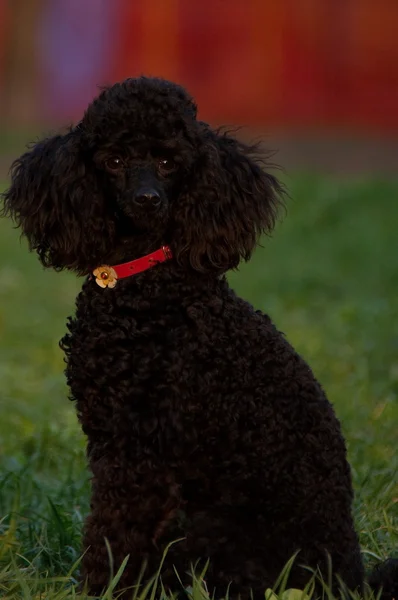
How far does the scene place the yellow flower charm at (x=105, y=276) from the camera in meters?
3.30

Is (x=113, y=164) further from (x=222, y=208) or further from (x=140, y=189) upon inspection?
(x=222, y=208)

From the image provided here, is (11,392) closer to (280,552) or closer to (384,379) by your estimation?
(384,379)

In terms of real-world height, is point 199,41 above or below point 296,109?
above

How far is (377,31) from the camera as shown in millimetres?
17234

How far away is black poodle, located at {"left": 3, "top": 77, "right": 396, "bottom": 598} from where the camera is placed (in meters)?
3.14

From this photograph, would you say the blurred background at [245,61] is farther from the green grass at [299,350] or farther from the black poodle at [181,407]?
the black poodle at [181,407]

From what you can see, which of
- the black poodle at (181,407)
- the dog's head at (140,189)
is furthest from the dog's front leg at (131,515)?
the dog's head at (140,189)

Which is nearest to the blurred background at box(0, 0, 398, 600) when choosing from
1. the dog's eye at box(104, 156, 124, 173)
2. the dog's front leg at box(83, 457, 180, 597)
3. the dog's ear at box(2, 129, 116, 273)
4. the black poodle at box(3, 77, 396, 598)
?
the dog's front leg at box(83, 457, 180, 597)

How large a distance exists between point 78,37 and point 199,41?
1.98 m

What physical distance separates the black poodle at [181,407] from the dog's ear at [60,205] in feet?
0.11

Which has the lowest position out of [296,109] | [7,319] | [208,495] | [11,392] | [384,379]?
[208,495]

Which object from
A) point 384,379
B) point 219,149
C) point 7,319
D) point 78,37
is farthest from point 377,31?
point 219,149

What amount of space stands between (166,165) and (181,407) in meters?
0.73

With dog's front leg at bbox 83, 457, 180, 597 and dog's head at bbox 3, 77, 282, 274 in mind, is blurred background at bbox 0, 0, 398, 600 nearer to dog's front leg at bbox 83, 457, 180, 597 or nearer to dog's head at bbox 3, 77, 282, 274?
dog's front leg at bbox 83, 457, 180, 597
